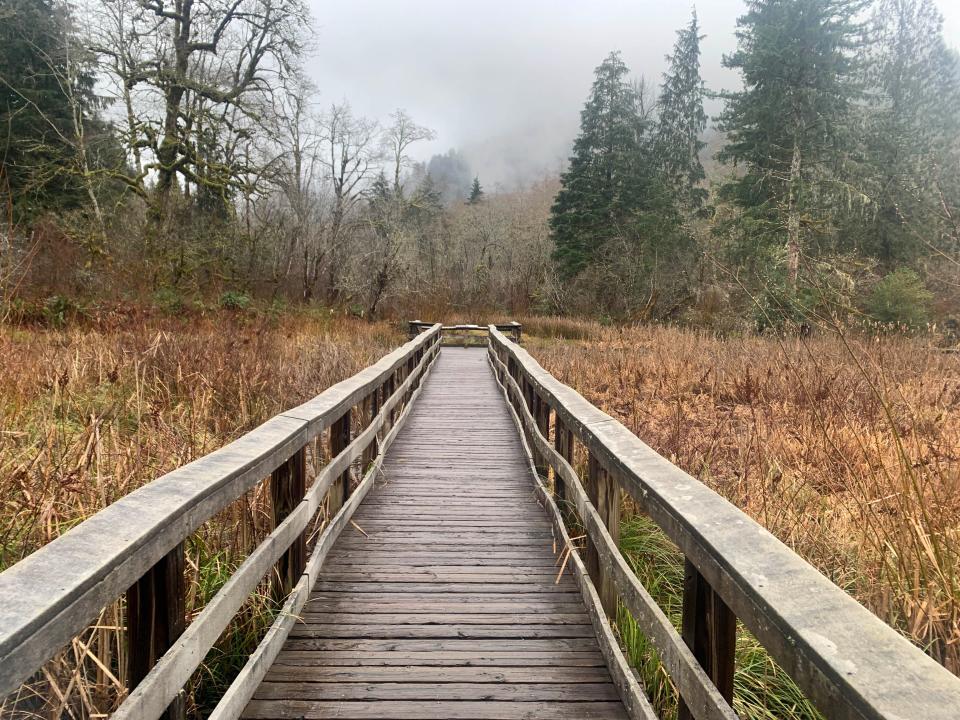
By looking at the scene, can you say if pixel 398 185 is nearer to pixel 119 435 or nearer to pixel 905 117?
pixel 905 117

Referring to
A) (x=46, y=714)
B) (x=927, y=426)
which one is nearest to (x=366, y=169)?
(x=927, y=426)

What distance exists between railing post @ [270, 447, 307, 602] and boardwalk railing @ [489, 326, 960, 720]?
1.38m

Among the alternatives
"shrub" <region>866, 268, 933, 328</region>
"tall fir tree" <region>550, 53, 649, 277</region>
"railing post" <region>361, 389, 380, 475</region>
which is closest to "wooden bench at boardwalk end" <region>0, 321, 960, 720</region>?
"railing post" <region>361, 389, 380, 475</region>

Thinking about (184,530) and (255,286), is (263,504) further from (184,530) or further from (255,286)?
(255,286)

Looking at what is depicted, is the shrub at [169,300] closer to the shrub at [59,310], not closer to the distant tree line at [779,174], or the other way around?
the shrub at [59,310]

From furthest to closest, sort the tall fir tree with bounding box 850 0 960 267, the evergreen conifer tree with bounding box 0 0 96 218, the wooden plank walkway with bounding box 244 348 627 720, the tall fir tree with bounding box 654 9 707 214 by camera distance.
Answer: the tall fir tree with bounding box 654 9 707 214, the tall fir tree with bounding box 850 0 960 267, the evergreen conifer tree with bounding box 0 0 96 218, the wooden plank walkway with bounding box 244 348 627 720

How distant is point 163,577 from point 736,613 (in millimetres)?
1437

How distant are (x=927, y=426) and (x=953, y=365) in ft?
13.6

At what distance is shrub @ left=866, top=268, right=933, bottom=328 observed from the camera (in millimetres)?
19578

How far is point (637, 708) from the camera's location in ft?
6.64

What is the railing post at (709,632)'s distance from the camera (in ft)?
5.06

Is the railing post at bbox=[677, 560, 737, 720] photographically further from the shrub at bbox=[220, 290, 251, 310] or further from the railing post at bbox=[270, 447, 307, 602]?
the shrub at bbox=[220, 290, 251, 310]

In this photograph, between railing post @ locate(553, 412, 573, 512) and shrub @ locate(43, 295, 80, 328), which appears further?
shrub @ locate(43, 295, 80, 328)

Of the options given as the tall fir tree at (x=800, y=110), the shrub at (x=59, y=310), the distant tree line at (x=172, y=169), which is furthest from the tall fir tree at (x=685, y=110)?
the shrub at (x=59, y=310)
